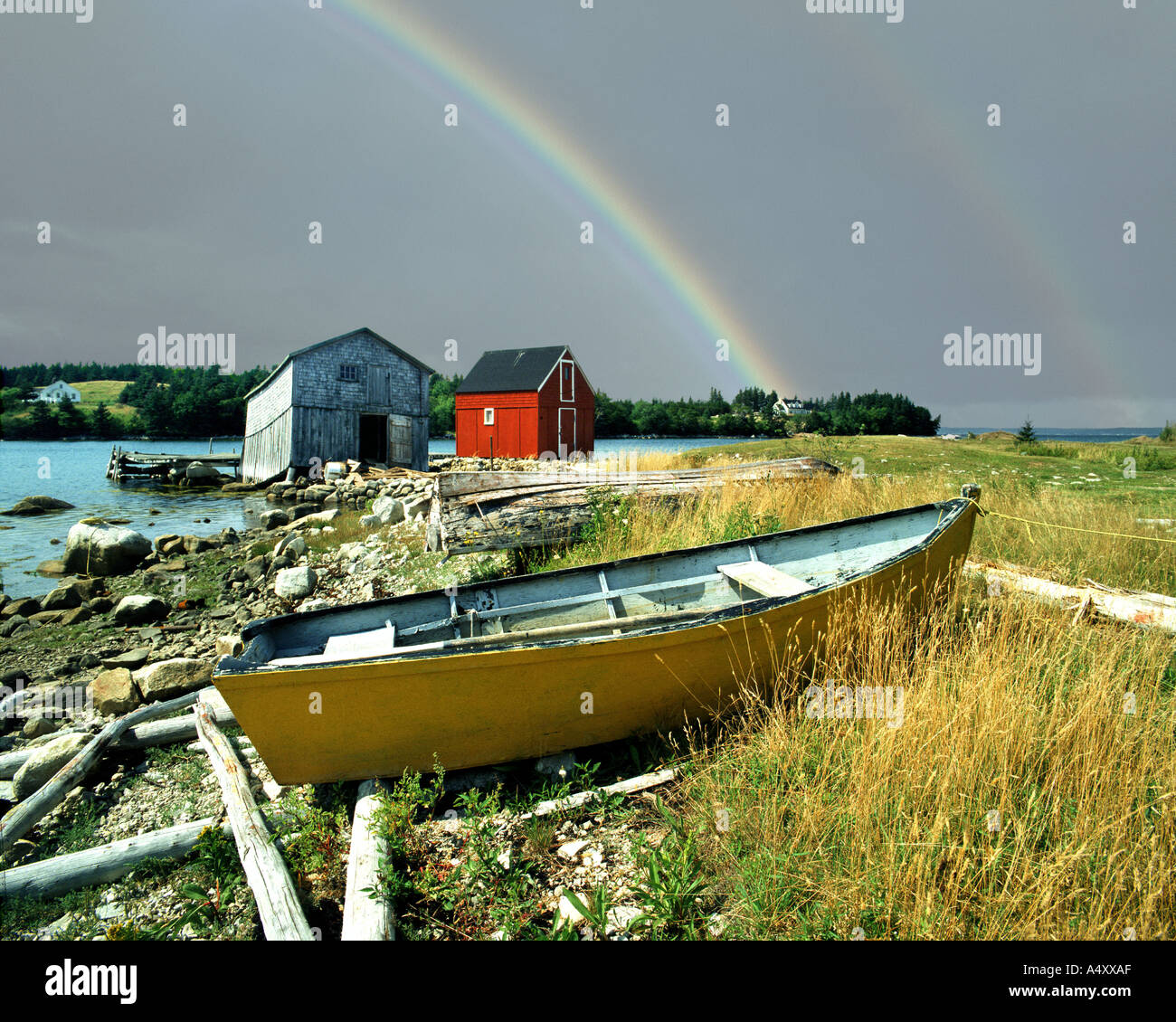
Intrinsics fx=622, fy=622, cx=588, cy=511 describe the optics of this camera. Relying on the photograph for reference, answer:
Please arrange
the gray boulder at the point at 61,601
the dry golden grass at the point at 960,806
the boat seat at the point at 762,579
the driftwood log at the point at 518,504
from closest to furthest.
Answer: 1. the dry golden grass at the point at 960,806
2. the boat seat at the point at 762,579
3. the driftwood log at the point at 518,504
4. the gray boulder at the point at 61,601

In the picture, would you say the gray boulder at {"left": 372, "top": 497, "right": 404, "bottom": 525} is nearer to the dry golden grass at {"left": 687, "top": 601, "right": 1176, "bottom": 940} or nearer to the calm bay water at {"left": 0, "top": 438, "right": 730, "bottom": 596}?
the calm bay water at {"left": 0, "top": 438, "right": 730, "bottom": 596}

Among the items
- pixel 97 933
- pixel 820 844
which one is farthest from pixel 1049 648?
pixel 97 933

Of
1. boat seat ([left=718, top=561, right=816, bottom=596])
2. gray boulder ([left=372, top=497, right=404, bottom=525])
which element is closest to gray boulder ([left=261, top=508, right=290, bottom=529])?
gray boulder ([left=372, top=497, right=404, bottom=525])

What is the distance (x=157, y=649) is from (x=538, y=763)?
6.99m

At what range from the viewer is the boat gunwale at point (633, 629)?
161 inches

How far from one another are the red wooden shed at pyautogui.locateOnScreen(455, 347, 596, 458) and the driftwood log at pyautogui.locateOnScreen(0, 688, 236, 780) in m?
29.6

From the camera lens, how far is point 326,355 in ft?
92.6

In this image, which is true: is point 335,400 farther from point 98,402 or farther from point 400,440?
point 98,402

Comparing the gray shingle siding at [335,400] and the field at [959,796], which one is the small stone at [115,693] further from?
the gray shingle siding at [335,400]

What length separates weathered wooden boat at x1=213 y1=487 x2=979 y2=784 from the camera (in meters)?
4.18

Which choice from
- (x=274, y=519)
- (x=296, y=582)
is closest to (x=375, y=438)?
(x=274, y=519)

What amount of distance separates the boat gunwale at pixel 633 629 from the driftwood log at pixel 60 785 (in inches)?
56.9
